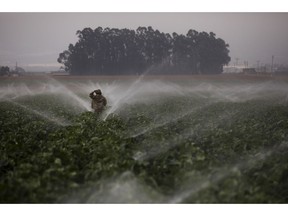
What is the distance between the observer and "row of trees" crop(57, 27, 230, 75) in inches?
1640

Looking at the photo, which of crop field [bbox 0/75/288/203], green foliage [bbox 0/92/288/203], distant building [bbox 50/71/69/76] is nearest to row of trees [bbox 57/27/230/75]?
distant building [bbox 50/71/69/76]

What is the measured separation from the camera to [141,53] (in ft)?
143

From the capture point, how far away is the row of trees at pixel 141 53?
41656mm

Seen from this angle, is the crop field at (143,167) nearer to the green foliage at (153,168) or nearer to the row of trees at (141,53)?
the green foliage at (153,168)

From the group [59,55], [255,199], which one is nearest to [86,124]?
[255,199]

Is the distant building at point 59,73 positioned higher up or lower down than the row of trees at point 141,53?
lower down

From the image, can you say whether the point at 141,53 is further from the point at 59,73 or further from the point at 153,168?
the point at 153,168

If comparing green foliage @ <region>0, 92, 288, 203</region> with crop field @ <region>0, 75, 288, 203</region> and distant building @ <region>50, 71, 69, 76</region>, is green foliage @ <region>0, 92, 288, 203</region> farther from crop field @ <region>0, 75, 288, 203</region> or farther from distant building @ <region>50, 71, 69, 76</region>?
distant building @ <region>50, 71, 69, 76</region>

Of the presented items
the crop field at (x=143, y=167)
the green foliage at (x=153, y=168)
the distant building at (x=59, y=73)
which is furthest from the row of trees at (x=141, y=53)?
the green foliage at (x=153, y=168)

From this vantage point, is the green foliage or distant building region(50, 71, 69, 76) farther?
distant building region(50, 71, 69, 76)

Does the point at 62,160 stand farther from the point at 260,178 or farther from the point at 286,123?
the point at 286,123

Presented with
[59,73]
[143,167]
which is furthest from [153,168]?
[59,73]

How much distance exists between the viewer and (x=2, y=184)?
5.36m

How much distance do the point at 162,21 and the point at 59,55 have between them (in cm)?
3113
